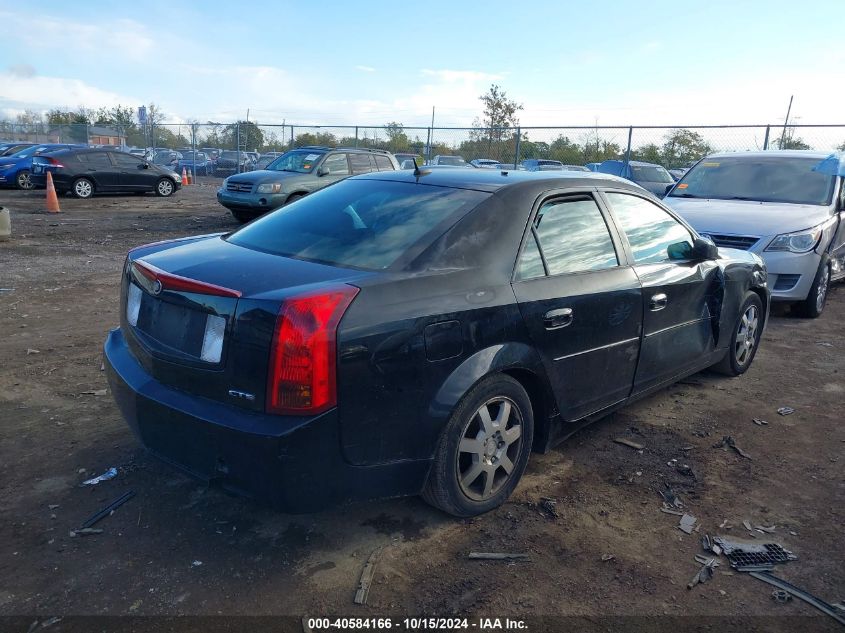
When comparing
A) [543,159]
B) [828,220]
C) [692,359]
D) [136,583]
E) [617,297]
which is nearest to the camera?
[136,583]

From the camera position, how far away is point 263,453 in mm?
2619

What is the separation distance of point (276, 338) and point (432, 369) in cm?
68

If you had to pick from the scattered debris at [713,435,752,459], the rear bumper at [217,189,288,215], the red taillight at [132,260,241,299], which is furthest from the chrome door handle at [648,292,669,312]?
the rear bumper at [217,189,288,215]

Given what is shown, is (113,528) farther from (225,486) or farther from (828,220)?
(828,220)

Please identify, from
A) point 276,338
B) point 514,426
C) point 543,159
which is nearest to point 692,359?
point 514,426

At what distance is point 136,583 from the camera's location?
9.06 feet

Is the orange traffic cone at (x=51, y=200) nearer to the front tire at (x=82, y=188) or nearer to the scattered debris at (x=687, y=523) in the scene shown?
the front tire at (x=82, y=188)

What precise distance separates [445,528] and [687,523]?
3.99 feet

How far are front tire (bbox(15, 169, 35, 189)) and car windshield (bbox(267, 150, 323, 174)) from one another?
10985 mm

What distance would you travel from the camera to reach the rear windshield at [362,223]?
322 cm

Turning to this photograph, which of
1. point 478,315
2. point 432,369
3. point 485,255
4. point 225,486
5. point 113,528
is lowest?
point 113,528

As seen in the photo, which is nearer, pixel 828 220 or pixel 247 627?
pixel 247 627

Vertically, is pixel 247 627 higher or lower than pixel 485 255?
lower

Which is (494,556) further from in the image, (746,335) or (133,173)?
(133,173)
